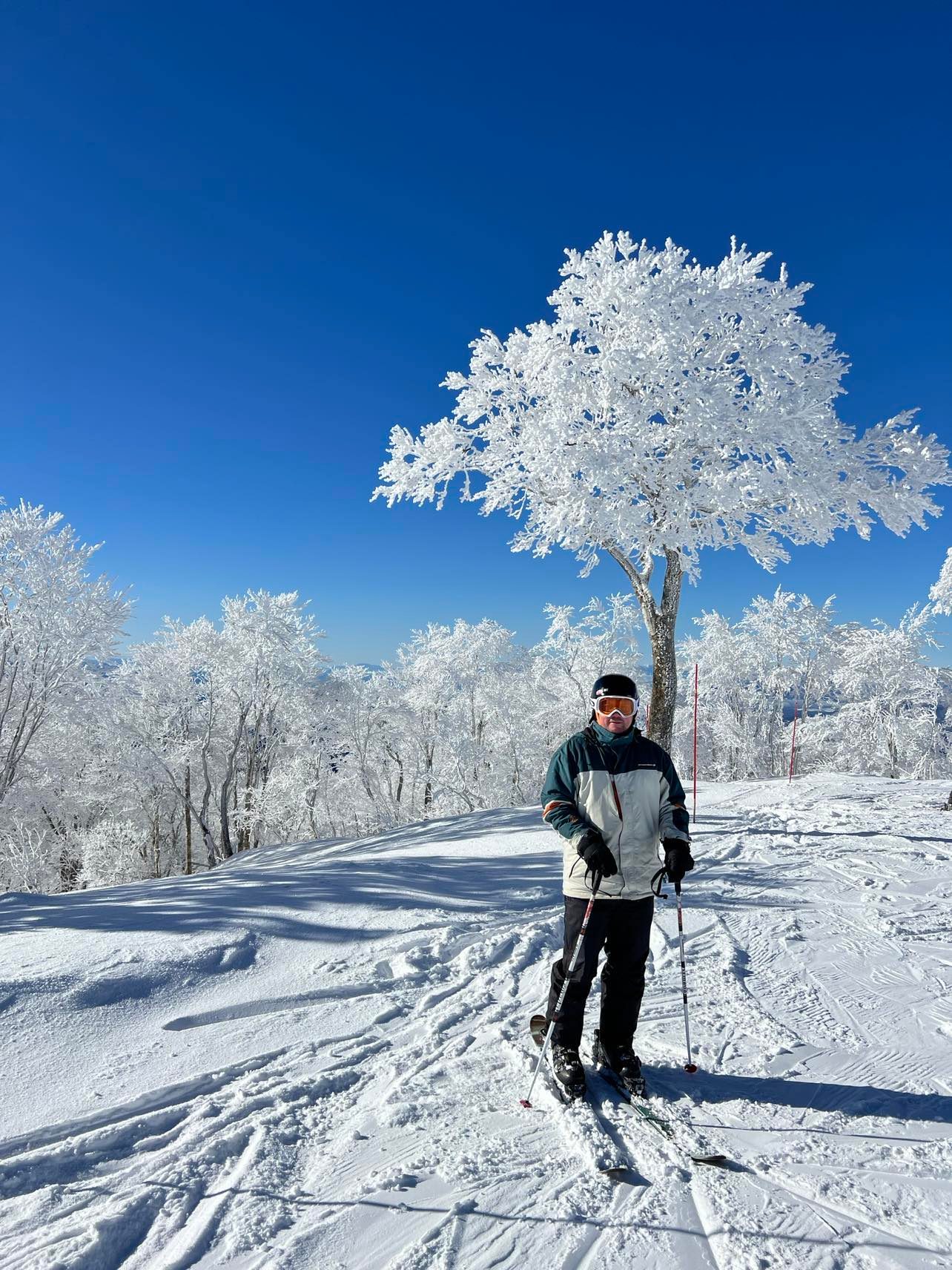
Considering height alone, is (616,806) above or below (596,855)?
above

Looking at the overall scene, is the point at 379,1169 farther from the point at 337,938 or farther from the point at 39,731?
the point at 39,731

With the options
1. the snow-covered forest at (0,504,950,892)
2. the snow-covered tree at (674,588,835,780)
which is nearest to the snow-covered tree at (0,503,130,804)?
the snow-covered forest at (0,504,950,892)

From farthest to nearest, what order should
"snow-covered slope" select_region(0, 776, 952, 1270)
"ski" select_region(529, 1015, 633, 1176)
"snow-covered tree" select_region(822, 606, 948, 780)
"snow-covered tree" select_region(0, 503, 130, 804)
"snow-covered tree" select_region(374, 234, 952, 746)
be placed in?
"snow-covered tree" select_region(822, 606, 948, 780) → "snow-covered tree" select_region(0, 503, 130, 804) → "snow-covered tree" select_region(374, 234, 952, 746) → "ski" select_region(529, 1015, 633, 1176) → "snow-covered slope" select_region(0, 776, 952, 1270)

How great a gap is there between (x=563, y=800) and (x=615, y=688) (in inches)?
28.5

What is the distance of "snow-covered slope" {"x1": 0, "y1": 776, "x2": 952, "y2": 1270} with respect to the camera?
229 cm

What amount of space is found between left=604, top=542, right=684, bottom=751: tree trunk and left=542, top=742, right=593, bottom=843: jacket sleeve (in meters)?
6.90

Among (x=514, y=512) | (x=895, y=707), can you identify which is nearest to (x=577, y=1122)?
(x=514, y=512)

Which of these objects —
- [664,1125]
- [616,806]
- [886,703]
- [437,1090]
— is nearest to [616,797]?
[616,806]

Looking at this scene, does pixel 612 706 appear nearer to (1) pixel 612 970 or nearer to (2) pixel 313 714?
(1) pixel 612 970

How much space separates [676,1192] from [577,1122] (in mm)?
562

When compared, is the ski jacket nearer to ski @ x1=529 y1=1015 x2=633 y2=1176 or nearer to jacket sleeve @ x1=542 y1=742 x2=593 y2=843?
jacket sleeve @ x1=542 y1=742 x2=593 y2=843

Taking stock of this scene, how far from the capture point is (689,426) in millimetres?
8273

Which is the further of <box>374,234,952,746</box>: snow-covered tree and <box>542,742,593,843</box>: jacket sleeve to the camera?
<box>374,234,952,746</box>: snow-covered tree

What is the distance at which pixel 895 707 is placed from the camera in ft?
107
